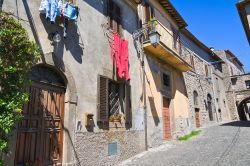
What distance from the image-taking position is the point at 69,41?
6.61 meters

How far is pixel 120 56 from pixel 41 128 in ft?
13.8

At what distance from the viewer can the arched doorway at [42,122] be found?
5102 millimetres

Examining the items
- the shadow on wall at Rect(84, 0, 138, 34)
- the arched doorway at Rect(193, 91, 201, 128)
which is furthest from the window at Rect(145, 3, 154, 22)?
the arched doorway at Rect(193, 91, 201, 128)

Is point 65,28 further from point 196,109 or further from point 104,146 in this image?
point 196,109

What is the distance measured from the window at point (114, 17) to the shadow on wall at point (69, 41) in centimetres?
221

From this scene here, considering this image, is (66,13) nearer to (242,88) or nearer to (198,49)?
(198,49)

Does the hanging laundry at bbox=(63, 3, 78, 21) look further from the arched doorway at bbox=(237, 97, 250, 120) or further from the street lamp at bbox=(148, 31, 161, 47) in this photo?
the arched doorway at bbox=(237, 97, 250, 120)

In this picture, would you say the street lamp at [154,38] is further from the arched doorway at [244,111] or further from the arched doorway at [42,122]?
the arched doorway at [244,111]

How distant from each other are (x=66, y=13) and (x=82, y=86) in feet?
6.93

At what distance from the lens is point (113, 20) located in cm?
905

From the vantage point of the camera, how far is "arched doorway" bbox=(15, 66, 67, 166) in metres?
5.10

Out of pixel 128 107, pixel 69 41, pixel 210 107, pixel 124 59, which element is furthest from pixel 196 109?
pixel 69 41

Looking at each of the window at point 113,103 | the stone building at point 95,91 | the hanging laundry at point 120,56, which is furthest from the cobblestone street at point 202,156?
the hanging laundry at point 120,56

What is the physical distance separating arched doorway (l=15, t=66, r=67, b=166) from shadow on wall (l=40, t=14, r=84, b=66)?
1.94 feet
